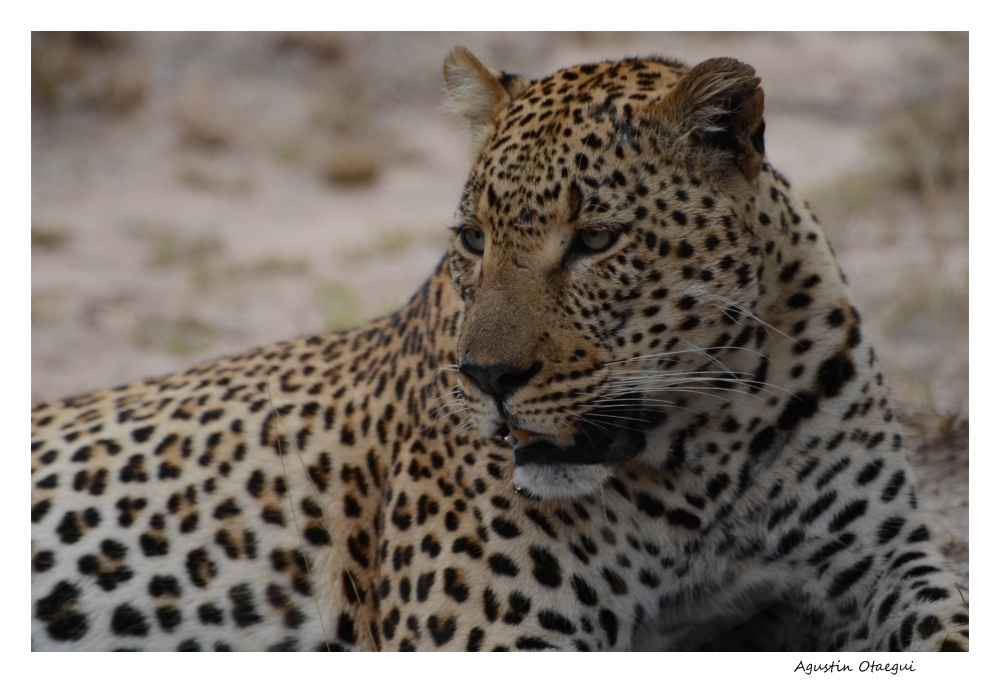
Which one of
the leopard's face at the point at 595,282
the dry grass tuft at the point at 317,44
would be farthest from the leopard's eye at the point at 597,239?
the dry grass tuft at the point at 317,44

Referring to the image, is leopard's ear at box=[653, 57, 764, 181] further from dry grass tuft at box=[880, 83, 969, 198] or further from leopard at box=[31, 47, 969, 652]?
dry grass tuft at box=[880, 83, 969, 198]

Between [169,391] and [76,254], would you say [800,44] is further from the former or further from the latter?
[169,391]

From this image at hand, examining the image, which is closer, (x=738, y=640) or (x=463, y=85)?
(x=463, y=85)

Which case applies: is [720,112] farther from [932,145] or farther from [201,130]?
[201,130]

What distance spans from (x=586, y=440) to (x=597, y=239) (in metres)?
0.75

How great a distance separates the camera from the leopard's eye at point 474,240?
165 inches

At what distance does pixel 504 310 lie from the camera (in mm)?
3760

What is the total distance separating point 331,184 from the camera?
51.5 ft

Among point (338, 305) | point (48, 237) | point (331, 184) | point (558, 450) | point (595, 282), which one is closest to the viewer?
point (595, 282)

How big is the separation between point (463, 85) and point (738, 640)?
110 inches

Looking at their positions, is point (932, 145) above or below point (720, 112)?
above

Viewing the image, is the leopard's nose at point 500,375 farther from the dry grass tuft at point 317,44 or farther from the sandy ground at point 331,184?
the dry grass tuft at point 317,44

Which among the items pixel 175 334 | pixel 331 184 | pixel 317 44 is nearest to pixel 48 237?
pixel 175 334
